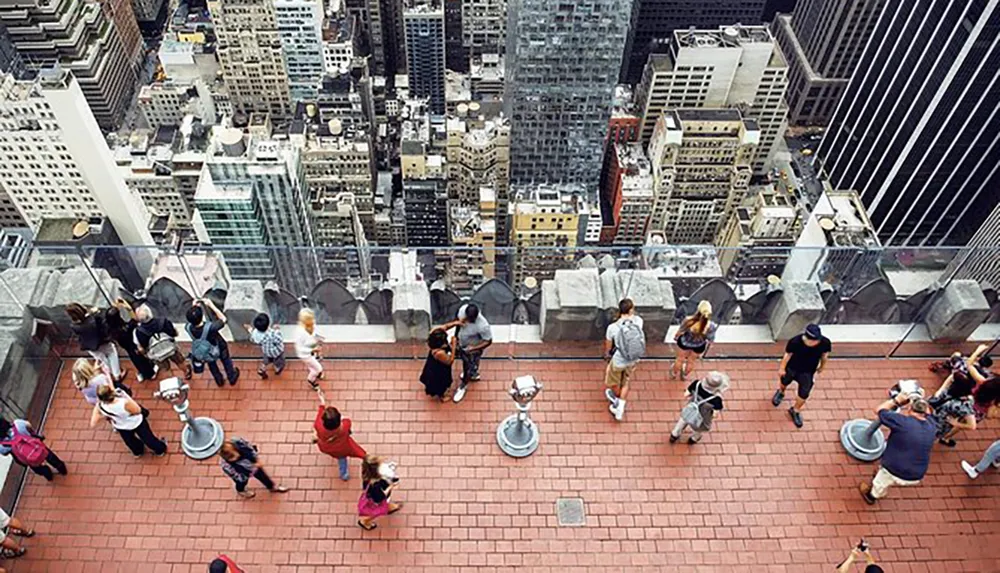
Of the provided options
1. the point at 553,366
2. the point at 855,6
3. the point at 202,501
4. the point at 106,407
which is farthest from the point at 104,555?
the point at 855,6

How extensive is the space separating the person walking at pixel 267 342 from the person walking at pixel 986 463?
11.8 meters

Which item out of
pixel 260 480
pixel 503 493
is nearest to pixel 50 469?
pixel 260 480

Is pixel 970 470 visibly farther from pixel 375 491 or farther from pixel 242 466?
pixel 242 466

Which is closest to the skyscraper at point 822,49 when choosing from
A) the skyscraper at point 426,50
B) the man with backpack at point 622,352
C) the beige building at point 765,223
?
the beige building at point 765,223

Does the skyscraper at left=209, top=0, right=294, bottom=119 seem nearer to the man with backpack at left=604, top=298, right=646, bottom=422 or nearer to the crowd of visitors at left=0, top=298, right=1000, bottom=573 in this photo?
the crowd of visitors at left=0, top=298, right=1000, bottom=573

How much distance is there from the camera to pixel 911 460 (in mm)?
11570

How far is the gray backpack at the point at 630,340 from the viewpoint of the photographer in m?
12.6

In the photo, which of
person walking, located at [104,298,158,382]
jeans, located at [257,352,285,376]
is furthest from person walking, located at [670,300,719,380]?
person walking, located at [104,298,158,382]

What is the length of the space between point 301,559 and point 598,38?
53126 mm

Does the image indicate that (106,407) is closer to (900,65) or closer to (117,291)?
(117,291)

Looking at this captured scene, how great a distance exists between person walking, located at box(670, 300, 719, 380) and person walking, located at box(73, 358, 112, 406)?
9137mm

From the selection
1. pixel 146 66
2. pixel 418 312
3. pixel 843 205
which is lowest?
pixel 146 66

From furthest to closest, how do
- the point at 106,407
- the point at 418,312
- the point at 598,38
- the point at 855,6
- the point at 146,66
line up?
1. the point at 146,66
2. the point at 855,6
3. the point at 598,38
4. the point at 418,312
5. the point at 106,407

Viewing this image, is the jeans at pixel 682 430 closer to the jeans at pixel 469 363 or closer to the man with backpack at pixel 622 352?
the man with backpack at pixel 622 352
